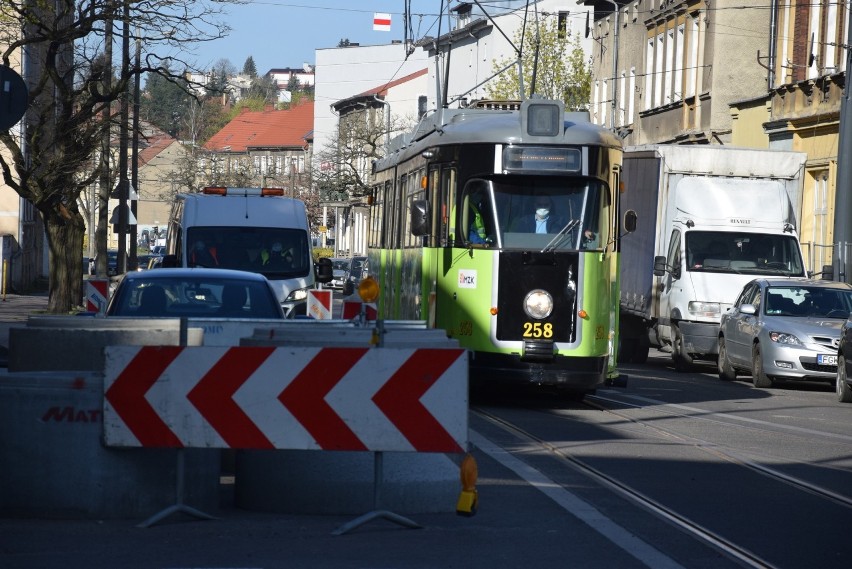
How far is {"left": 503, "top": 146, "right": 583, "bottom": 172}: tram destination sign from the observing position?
16.7 meters

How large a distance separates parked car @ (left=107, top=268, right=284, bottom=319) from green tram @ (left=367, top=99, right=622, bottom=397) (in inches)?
142

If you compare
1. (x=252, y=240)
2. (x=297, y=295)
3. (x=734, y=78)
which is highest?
(x=734, y=78)

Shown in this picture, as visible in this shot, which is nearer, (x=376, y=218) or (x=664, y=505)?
(x=664, y=505)

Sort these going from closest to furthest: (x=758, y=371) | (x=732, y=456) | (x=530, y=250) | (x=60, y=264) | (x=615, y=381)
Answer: (x=732, y=456) → (x=530, y=250) → (x=615, y=381) → (x=758, y=371) → (x=60, y=264)

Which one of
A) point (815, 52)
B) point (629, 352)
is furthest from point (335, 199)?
point (629, 352)

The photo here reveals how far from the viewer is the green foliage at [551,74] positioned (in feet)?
194

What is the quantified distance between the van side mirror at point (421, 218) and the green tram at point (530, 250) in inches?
9.1

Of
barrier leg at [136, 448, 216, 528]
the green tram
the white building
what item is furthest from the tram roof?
the white building

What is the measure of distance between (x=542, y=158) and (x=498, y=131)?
598mm

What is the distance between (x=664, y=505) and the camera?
32.0 feet

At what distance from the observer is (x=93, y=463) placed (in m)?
8.41

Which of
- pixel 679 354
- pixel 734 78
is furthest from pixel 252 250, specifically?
pixel 734 78

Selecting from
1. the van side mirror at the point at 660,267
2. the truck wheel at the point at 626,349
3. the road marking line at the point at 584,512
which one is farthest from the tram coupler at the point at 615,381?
the truck wheel at the point at 626,349

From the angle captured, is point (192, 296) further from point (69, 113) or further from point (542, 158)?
point (69, 113)
